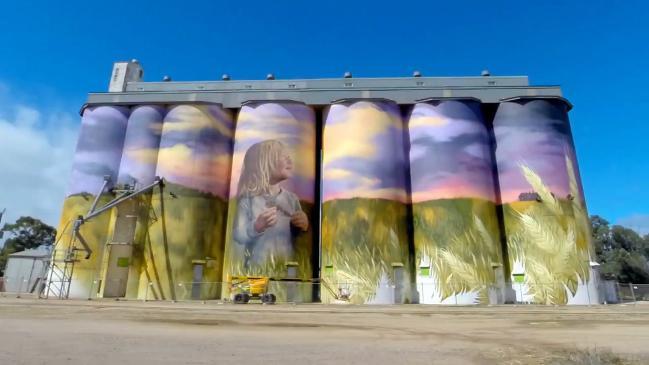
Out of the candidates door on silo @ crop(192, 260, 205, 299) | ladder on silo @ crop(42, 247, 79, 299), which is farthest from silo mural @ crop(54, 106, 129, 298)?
door on silo @ crop(192, 260, 205, 299)

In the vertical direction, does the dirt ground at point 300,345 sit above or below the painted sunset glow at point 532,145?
below

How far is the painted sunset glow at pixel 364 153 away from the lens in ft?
136

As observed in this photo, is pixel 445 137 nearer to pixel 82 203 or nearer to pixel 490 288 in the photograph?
pixel 490 288

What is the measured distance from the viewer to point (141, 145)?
4534cm

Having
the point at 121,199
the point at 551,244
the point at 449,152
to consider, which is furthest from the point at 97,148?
the point at 551,244

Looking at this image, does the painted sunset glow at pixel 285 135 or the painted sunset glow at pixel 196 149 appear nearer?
the painted sunset glow at pixel 196 149

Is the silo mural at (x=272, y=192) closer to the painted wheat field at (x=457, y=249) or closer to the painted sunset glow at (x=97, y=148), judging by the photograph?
the painted wheat field at (x=457, y=249)

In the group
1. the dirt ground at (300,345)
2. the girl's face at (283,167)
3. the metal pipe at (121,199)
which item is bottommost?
the dirt ground at (300,345)

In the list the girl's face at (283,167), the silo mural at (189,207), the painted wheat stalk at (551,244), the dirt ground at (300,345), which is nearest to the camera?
the dirt ground at (300,345)

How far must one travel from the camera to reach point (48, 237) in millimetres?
78875

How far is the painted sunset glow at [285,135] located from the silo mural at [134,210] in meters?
9.51

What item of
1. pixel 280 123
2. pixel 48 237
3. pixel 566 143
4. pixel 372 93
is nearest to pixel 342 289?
pixel 280 123

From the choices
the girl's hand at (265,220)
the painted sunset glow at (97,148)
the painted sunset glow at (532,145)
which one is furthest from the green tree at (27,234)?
the painted sunset glow at (532,145)

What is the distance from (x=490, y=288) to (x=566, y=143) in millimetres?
18629
